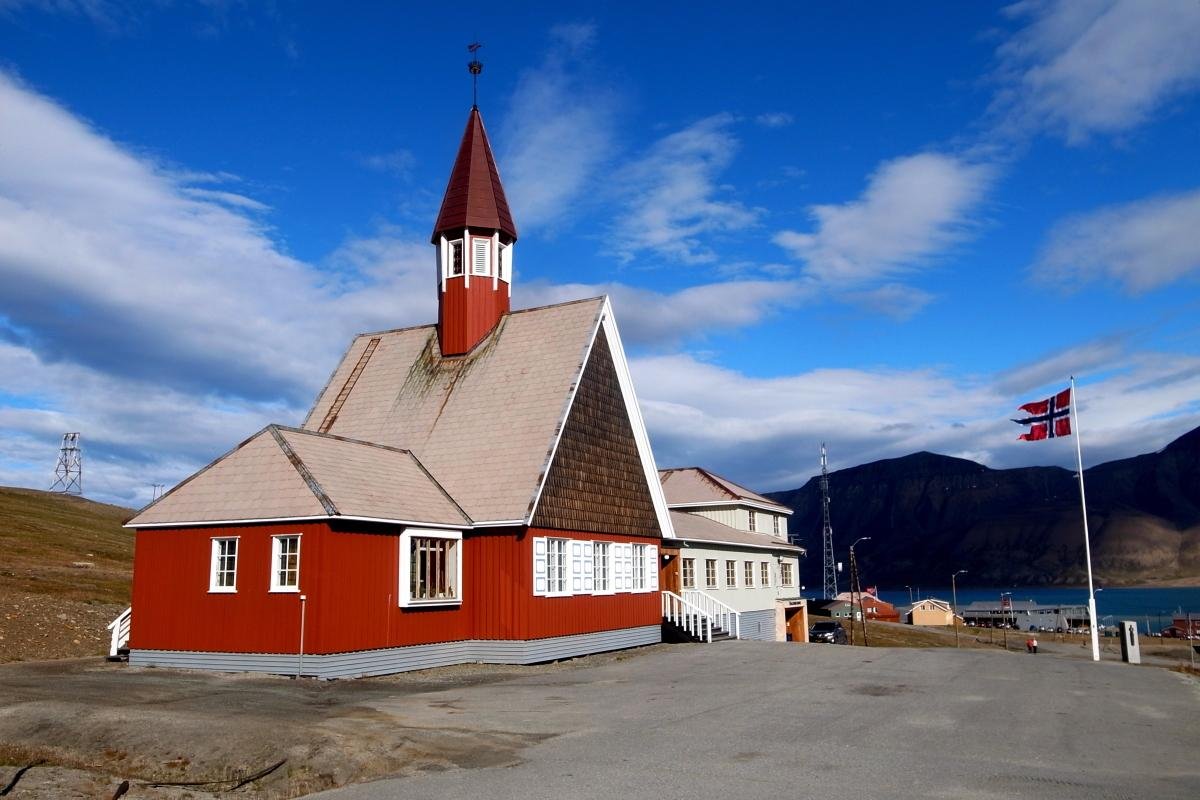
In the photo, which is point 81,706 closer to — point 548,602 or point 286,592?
point 286,592

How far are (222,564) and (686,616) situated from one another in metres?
14.4

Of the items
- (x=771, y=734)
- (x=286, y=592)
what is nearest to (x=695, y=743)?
(x=771, y=734)

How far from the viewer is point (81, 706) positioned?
13.0m

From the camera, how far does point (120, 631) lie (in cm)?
2300

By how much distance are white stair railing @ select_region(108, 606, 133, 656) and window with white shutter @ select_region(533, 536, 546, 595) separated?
30.3ft

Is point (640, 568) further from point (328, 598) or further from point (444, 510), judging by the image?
point (328, 598)

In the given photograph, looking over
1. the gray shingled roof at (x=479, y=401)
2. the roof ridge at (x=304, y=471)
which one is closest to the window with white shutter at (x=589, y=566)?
the gray shingled roof at (x=479, y=401)

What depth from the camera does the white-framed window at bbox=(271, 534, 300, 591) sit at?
1972cm

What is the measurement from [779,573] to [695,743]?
34114 mm

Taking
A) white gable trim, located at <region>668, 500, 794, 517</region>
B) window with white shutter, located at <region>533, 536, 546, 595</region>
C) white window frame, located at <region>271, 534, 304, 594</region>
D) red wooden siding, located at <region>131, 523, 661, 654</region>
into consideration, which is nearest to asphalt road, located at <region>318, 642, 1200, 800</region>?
window with white shutter, located at <region>533, 536, 546, 595</region>

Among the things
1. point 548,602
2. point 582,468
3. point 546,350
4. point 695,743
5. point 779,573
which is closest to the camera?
point 695,743

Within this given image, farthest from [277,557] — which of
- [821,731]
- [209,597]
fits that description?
[821,731]

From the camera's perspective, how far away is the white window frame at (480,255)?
2955 cm

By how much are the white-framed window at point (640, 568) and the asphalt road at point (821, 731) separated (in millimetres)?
5994
